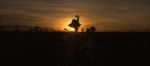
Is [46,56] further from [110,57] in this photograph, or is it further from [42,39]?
[110,57]

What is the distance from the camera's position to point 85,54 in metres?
23.2

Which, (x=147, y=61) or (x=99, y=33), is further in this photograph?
(x=99, y=33)

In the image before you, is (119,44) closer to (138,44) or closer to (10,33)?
(138,44)

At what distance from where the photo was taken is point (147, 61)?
2345cm

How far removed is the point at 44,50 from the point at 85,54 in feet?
7.14

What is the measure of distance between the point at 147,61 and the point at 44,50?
17.1 feet

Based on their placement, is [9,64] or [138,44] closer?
[9,64]

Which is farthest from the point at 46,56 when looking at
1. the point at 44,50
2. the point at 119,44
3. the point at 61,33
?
the point at 119,44

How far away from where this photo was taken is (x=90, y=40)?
80.8 feet

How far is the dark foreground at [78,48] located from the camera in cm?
2309

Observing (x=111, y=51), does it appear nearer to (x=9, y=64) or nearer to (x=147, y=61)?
(x=147, y=61)

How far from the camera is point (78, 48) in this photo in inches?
944

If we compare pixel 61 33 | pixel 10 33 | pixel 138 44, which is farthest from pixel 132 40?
pixel 10 33

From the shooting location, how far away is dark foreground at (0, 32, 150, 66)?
75.8ft
